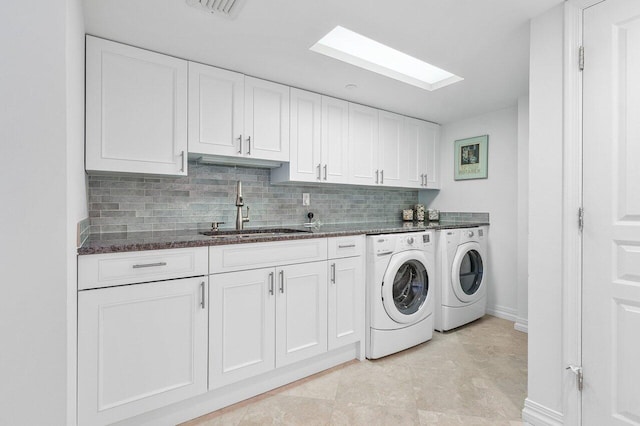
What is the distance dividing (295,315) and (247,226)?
3.02ft

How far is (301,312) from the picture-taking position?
6.66ft

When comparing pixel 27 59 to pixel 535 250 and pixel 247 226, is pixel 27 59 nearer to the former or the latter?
pixel 247 226

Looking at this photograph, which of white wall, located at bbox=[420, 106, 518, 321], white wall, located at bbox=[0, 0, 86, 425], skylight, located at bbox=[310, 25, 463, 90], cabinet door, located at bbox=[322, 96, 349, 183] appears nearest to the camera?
white wall, located at bbox=[0, 0, 86, 425]

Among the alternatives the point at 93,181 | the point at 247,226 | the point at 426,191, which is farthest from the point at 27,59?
the point at 426,191

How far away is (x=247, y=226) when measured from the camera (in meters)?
2.58

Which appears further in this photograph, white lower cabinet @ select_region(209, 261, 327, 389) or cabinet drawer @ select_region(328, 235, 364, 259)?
cabinet drawer @ select_region(328, 235, 364, 259)

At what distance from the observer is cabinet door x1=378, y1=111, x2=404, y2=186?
3117mm

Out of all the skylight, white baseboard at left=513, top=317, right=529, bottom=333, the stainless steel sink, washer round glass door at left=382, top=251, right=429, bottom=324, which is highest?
the skylight

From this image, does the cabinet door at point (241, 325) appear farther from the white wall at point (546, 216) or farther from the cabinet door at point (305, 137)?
the white wall at point (546, 216)

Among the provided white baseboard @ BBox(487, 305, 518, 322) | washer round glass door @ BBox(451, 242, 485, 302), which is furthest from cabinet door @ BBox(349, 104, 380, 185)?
white baseboard @ BBox(487, 305, 518, 322)

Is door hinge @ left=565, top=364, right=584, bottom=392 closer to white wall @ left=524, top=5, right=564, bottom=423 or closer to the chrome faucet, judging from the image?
white wall @ left=524, top=5, right=564, bottom=423

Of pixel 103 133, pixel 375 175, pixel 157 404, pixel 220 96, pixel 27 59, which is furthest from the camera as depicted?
pixel 375 175

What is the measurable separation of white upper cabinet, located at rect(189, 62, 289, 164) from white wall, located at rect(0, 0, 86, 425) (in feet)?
3.35

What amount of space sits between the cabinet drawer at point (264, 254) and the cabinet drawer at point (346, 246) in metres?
0.06
